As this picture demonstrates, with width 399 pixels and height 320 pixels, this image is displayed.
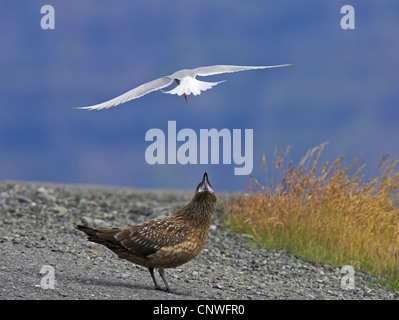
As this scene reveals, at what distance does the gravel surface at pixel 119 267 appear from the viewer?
5109 mm

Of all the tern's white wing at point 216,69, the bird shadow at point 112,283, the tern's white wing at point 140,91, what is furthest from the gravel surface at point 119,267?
the tern's white wing at point 216,69

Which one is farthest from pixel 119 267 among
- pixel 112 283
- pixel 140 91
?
pixel 140 91

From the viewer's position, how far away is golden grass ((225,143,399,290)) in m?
7.50

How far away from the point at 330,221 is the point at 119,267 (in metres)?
3.00

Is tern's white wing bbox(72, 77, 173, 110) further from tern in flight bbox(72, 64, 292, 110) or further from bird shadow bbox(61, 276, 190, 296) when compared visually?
bird shadow bbox(61, 276, 190, 296)

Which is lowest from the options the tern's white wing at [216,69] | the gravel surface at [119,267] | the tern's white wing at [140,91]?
the gravel surface at [119,267]

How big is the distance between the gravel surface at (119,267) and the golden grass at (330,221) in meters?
0.26

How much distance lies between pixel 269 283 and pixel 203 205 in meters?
1.88

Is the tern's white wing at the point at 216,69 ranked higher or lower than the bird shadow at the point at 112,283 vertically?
higher

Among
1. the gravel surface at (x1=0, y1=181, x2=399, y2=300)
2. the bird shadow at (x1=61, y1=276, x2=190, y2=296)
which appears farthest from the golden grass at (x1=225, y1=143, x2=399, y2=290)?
the bird shadow at (x1=61, y1=276, x2=190, y2=296)

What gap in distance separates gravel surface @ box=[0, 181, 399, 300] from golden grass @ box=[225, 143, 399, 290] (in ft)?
0.84

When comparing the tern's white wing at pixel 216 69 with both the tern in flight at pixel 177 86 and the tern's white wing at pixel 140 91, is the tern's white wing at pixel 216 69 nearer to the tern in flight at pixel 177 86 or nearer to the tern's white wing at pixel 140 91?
the tern in flight at pixel 177 86
